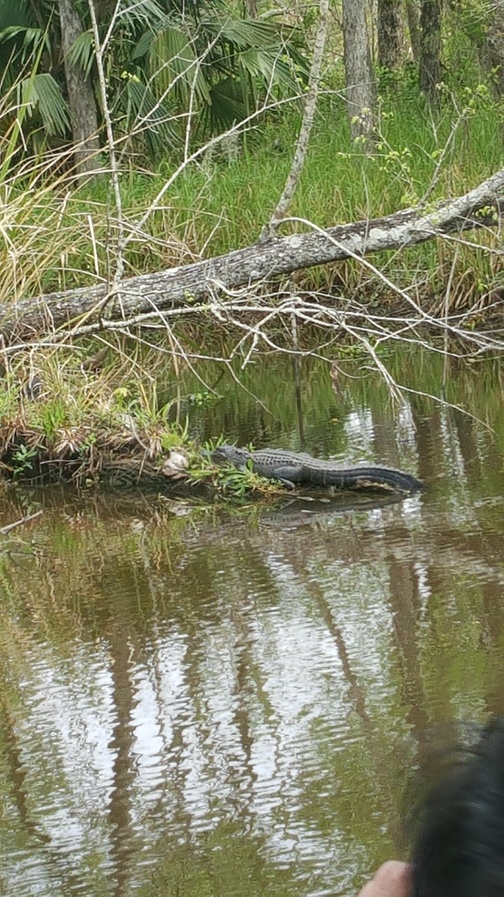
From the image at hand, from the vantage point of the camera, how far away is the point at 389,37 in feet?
55.5

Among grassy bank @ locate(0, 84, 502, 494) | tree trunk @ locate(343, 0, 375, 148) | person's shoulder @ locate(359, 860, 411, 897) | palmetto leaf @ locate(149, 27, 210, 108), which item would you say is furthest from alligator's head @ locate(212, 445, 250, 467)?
palmetto leaf @ locate(149, 27, 210, 108)

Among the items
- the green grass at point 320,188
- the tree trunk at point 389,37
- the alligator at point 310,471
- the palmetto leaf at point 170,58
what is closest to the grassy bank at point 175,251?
the green grass at point 320,188

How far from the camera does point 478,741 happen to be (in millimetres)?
699

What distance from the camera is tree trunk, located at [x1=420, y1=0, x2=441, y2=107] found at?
14.0 meters

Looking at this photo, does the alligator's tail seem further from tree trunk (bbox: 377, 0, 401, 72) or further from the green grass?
tree trunk (bbox: 377, 0, 401, 72)

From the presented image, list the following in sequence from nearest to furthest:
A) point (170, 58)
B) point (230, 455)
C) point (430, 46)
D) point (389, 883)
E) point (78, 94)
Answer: point (389, 883)
point (230, 455)
point (170, 58)
point (78, 94)
point (430, 46)

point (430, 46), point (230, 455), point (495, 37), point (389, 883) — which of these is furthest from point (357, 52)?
point (389, 883)

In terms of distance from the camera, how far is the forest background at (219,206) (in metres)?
5.99

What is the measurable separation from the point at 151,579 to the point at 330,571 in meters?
0.65

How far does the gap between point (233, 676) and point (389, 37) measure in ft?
49.5

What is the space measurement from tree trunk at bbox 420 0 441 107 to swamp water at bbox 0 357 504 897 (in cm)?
932

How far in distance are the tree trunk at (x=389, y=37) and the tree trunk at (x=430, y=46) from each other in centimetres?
196

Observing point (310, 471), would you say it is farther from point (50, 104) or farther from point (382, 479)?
point (50, 104)

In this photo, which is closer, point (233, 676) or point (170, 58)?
point (233, 676)
